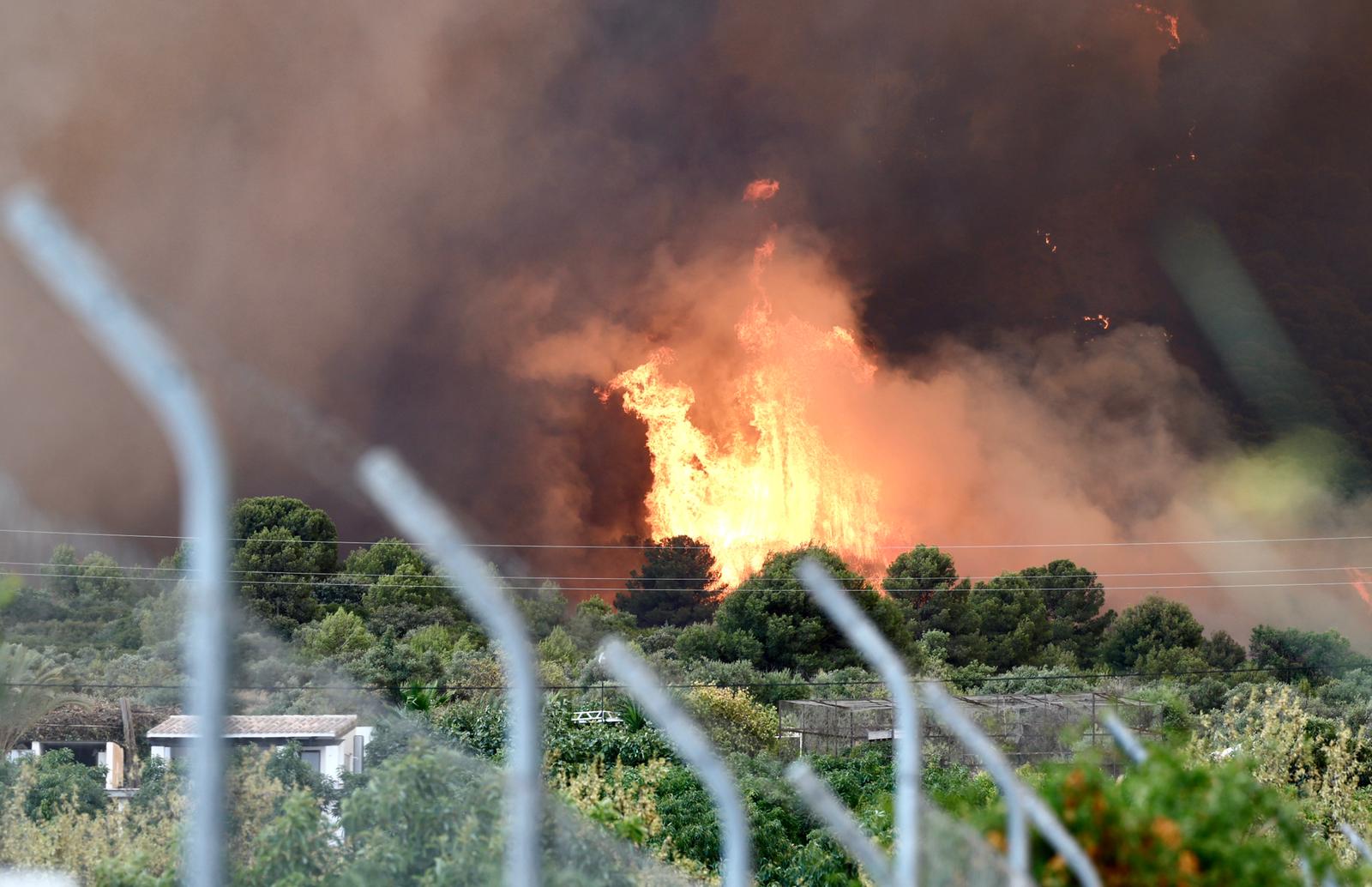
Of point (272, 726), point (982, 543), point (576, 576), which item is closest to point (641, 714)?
point (272, 726)

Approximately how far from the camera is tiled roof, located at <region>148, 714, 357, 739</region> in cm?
2311

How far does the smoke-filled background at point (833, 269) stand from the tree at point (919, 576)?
11.7 m

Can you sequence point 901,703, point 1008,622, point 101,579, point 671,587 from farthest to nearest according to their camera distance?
point 671,587 → point 1008,622 → point 101,579 → point 901,703

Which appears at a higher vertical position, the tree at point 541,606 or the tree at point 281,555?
the tree at point 281,555

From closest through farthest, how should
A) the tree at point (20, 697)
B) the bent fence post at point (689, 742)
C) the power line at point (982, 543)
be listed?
the bent fence post at point (689, 742)
the tree at point (20, 697)
the power line at point (982, 543)

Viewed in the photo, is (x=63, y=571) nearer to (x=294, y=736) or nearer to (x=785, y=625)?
(x=785, y=625)

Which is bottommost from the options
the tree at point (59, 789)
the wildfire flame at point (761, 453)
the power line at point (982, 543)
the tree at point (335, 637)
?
the tree at point (59, 789)

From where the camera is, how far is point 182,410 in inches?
91.0

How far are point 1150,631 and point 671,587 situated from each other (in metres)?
19.0

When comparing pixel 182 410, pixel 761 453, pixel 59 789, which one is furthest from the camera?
pixel 761 453

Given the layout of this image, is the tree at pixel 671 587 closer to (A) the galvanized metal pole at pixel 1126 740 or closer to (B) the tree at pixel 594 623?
(B) the tree at pixel 594 623

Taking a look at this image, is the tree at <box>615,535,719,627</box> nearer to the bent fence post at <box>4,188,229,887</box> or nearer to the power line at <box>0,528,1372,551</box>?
the power line at <box>0,528,1372,551</box>

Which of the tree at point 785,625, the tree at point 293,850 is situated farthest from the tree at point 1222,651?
the tree at point 293,850

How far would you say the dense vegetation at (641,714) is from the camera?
7.85m
